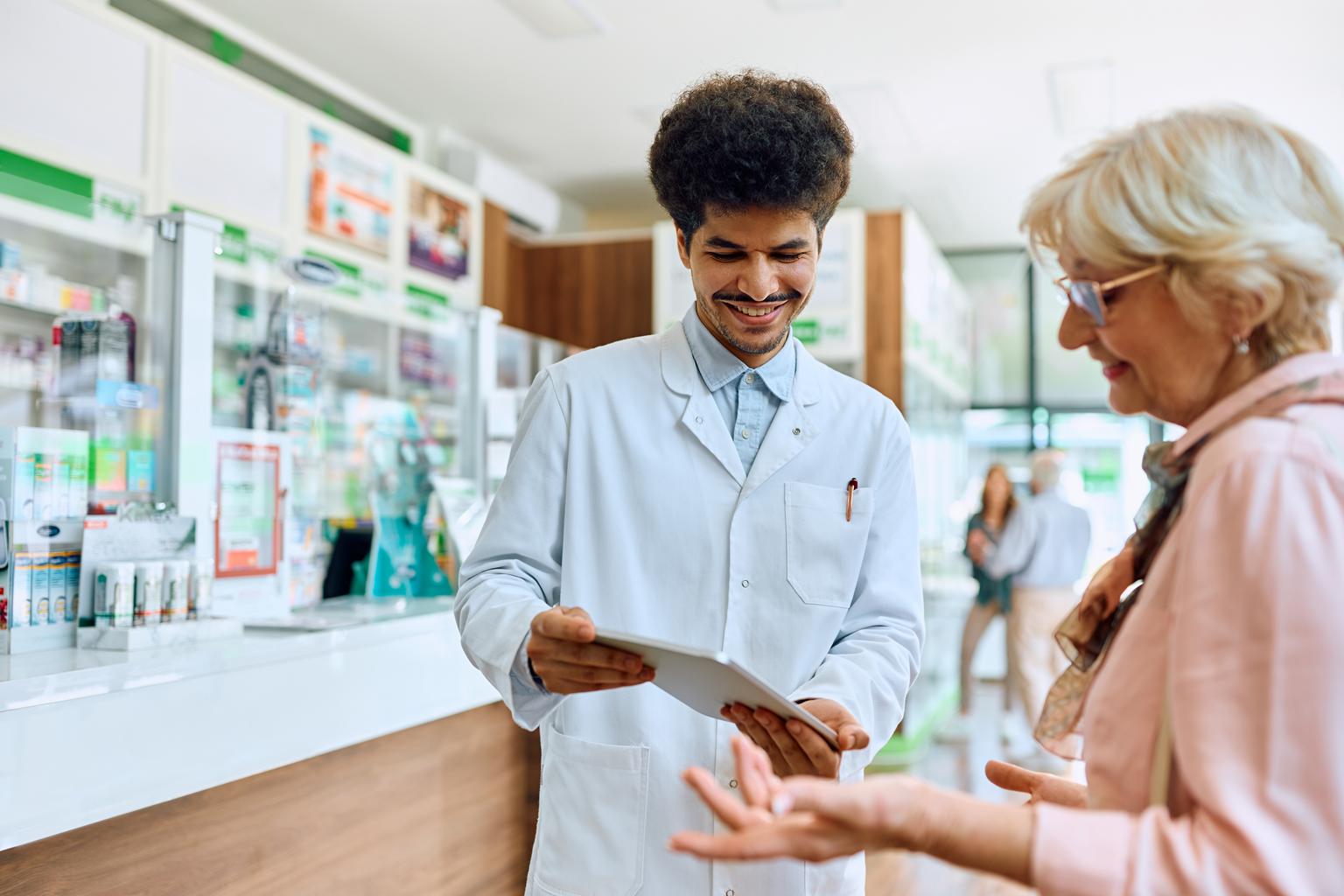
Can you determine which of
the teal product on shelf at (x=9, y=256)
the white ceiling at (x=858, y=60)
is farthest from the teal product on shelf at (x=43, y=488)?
the white ceiling at (x=858, y=60)

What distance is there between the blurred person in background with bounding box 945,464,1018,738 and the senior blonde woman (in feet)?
21.1

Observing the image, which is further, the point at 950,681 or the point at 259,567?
the point at 950,681

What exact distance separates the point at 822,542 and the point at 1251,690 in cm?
75

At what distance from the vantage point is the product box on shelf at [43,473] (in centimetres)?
203

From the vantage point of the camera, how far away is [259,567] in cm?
268

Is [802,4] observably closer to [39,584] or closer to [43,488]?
[43,488]

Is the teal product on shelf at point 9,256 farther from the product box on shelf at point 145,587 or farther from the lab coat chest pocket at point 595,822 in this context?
the lab coat chest pocket at point 595,822

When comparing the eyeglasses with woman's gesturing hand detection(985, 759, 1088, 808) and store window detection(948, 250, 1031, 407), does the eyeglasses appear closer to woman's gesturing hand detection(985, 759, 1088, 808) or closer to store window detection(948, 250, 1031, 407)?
woman's gesturing hand detection(985, 759, 1088, 808)

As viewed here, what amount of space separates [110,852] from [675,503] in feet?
3.70

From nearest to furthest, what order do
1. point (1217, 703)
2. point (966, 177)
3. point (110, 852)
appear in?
1. point (1217, 703)
2. point (110, 852)
3. point (966, 177)

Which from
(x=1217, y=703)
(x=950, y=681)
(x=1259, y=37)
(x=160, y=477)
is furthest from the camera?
(x=950, y=681)

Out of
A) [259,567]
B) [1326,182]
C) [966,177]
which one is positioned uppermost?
[966,177]

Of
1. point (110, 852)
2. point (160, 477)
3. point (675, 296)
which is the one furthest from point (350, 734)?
point (675, 296)

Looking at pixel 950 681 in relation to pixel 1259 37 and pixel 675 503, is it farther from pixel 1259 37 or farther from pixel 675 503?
pixel 675 503
